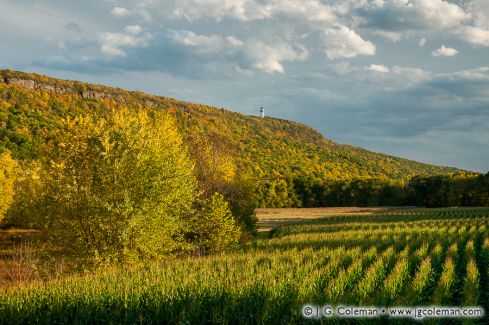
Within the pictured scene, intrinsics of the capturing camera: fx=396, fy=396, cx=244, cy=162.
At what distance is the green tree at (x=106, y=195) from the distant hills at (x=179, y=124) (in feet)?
81.8

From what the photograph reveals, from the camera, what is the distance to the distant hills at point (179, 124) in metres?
86.1

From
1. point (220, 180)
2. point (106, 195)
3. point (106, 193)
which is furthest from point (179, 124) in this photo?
point (106, 195)

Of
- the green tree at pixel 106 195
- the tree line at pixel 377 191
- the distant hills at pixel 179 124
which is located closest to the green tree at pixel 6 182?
the distant hills at pixel 179 124

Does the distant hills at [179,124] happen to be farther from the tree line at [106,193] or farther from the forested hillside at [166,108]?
the tree line at [106,193]

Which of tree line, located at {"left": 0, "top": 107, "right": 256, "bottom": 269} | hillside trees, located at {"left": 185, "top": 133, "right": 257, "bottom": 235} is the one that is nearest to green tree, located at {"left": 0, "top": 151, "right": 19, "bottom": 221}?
hillside trees, located at {"left": 185, "top": 133, "right": 257, "bottom": 235}

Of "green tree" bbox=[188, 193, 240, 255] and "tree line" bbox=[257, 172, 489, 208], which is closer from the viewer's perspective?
"green tree" bbox=[188, 193, 240, 255]

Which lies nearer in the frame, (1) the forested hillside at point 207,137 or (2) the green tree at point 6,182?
(2) the green tree at point 6,182

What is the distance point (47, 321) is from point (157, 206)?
43.6 ft

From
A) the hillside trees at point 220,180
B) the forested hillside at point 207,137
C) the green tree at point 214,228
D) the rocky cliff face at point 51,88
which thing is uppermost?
the rocky cliff face at point 51,88

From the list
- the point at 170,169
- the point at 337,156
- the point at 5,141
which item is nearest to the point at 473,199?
the point at 337,156

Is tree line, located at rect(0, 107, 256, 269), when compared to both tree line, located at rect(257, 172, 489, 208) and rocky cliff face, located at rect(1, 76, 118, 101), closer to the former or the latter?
tree line, located at rect(257, 172, 489, 208)

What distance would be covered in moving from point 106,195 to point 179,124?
97.9 m

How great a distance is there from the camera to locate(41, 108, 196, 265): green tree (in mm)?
22312

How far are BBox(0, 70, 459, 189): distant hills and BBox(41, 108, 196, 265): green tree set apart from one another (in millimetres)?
24946
